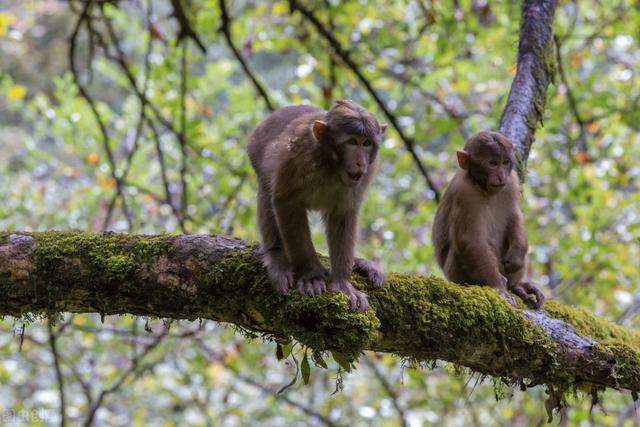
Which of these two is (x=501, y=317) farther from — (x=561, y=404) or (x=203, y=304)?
(x=203, y=304)

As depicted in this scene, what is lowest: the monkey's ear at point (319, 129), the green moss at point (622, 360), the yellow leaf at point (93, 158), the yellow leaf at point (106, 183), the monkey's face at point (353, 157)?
the green moss at point (622, 360)

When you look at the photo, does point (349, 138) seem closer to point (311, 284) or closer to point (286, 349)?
point (311, 284)

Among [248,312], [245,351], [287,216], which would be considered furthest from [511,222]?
[245,351]

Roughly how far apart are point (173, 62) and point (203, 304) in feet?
17.7

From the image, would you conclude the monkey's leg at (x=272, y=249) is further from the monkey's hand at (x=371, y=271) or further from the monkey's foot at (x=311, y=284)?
the monkey's hand at (x=371, y=271)

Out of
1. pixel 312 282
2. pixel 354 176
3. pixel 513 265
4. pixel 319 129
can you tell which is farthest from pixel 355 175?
pixel 513 265

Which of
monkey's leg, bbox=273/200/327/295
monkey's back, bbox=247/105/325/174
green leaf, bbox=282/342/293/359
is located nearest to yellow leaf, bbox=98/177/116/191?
monkey's back, bbox=247/105/325/174

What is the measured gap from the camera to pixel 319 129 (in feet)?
14.2

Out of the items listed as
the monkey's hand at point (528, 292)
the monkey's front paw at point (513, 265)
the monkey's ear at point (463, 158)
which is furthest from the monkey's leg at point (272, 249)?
the monkey's front paw at point (513, 265)

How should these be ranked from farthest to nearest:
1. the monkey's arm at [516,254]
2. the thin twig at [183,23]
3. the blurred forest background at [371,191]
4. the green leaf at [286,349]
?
1. the blurred forest background at [371,191]
2. the thin twig at [183,23]
3. the monkey's arm at [516,254]
4. the green leaf at [286,349]

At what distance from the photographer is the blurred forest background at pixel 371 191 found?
775 centimetres

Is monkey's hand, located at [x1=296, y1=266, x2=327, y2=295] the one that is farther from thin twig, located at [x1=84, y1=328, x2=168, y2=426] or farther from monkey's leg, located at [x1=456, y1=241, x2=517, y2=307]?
thin twig, located at [x1=84, y1=328, x2=168, y2=426]

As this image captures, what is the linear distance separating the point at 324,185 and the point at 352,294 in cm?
103

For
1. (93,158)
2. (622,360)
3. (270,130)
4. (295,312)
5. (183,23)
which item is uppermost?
(93,158)
